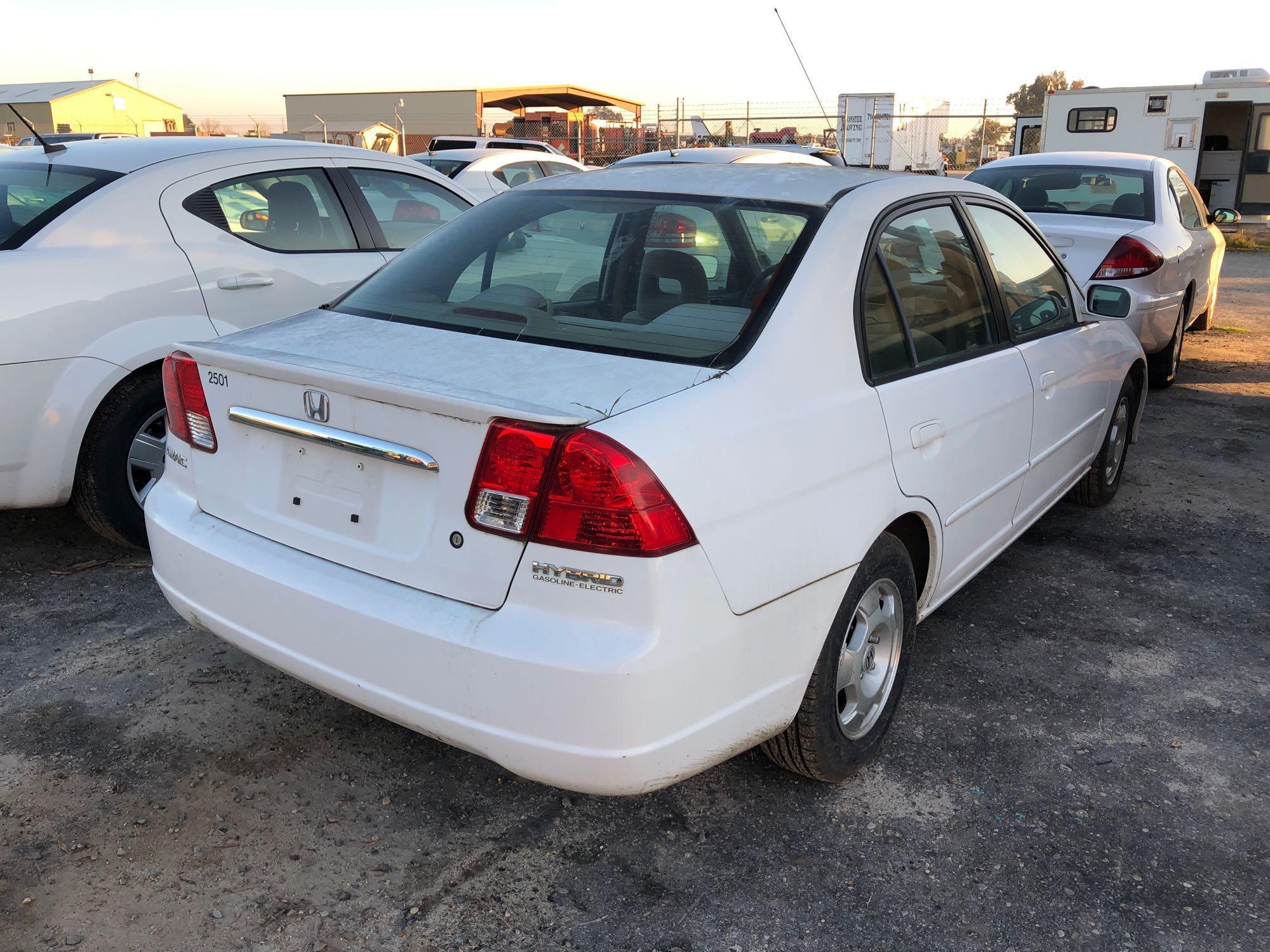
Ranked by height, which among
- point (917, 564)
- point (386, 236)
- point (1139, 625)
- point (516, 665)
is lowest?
point (1139, 625)

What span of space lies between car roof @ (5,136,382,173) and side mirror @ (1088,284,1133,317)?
11.4 feet

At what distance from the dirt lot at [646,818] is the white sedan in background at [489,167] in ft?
29.4

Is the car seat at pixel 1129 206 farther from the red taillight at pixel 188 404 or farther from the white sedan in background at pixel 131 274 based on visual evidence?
the red taillight at pixel 188 404

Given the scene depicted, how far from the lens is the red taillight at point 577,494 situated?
2.05 m

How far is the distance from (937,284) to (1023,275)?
85 centimetres

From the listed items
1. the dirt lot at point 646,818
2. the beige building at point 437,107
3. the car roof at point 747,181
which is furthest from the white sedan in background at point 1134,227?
the beige building at point 437,107

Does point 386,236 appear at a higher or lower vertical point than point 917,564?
higher

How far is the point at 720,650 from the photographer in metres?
2.18

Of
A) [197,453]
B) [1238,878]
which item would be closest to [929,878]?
[1238,878]

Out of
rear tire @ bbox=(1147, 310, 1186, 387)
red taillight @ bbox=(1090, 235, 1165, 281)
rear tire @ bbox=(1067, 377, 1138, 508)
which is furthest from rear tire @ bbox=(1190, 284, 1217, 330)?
rear tire @ bbox=(1067, 377, 1138, 508)

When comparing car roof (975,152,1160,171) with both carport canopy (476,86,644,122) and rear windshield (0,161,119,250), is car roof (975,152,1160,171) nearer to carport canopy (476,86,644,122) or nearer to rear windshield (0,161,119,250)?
rear windshield (0,161,119,250)

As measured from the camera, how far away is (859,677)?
9.35 ft

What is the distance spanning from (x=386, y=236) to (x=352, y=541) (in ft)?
10.6

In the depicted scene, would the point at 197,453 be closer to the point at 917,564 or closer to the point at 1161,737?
the point at 917,564
